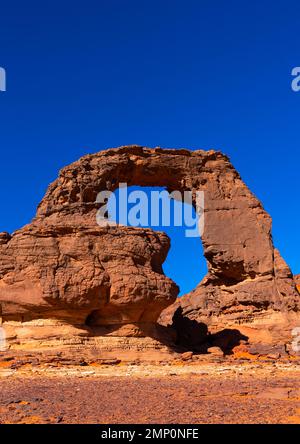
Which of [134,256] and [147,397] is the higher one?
[134,256]

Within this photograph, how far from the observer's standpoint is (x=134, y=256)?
21219 mm

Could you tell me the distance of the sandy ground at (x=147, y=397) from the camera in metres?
8.14

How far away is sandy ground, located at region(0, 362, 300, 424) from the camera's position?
8141 millimetres

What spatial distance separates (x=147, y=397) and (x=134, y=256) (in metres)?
11.3

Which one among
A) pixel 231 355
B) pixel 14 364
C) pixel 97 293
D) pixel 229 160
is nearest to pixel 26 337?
pixel 14 364

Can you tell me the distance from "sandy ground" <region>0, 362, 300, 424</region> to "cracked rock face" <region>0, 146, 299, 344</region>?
3915mm

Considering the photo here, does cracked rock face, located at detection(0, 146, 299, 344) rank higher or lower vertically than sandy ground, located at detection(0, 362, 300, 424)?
higher

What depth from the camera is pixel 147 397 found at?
10.2m

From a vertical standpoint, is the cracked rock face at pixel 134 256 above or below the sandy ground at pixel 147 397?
above

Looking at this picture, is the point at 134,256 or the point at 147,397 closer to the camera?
the point at 147,397

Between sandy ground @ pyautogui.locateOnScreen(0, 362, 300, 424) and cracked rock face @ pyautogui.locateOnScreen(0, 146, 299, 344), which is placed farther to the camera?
cracked rock face @ pyautogui.locateOnScreen(0, 146, 299, 344)

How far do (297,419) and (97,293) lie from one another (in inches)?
503

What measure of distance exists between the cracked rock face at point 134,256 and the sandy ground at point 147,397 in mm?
3915
